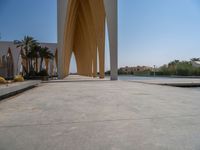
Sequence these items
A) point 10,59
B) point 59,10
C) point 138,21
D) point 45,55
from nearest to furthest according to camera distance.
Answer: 1. point 138,21
2. point 59,10
3. point 45,55
4. point 10,59

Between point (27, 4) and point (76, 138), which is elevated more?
point (27, 4)

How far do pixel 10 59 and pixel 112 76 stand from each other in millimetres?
34062

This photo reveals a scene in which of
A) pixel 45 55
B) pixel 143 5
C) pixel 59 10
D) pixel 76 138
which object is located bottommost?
pixel 76 138

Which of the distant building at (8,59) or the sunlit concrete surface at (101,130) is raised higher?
the distant building at (8,59)

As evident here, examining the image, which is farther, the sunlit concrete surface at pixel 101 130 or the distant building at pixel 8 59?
the distant building at pixel 8 59

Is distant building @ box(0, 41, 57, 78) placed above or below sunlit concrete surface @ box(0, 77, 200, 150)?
above

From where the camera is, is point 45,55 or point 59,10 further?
point 45,55

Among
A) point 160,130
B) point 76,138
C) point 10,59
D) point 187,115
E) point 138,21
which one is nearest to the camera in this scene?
point 76,138

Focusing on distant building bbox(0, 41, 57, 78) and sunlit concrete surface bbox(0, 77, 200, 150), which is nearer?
sunlit concrete surface bbox(0, 77, 200, 150)

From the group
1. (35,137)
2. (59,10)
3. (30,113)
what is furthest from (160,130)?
(59,10)

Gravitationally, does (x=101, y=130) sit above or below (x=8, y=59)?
below

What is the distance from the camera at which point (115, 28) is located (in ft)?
74.3

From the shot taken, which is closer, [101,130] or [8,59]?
[101,130]

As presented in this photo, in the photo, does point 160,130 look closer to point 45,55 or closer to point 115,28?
point 115,28
